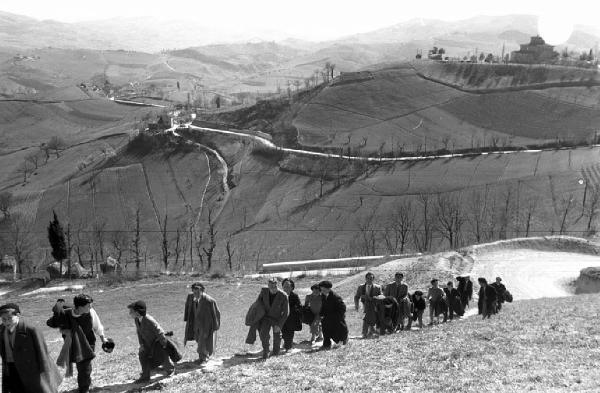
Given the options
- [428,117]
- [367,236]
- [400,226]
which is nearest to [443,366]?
[367,236]

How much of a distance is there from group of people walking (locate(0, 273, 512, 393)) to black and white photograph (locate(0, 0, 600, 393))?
2.0 inches

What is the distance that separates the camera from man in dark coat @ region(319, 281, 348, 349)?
1759 centimetres

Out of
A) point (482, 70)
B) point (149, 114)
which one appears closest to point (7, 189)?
point (149, 114)

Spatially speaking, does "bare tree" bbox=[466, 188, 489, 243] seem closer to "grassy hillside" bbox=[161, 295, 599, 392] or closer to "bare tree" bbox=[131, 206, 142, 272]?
"bare tree" bbox=[131, 206, 142, 272]

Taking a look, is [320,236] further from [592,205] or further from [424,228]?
[592,205]

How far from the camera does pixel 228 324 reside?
29.4 metres

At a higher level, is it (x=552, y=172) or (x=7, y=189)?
(x=552, y=172)

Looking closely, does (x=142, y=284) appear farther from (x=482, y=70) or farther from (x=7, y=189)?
(x=482, y=70)

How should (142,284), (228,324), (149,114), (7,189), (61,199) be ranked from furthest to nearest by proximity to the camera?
(149,114) < (7,189) < (61,199) < (142,284) < (228,324)

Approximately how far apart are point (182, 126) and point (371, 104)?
41.2 m

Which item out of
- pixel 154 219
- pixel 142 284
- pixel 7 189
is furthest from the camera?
pixel 7 189

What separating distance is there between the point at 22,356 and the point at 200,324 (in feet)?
19.5

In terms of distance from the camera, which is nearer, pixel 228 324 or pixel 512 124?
pixel 228 324

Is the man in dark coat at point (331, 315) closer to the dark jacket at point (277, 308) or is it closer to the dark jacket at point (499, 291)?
the dark jacket at point (277, 308)
